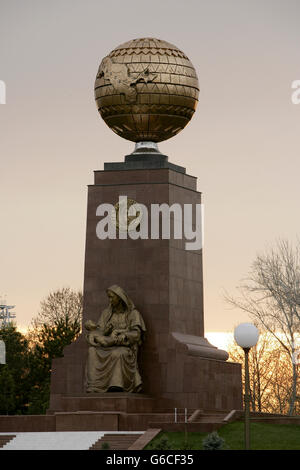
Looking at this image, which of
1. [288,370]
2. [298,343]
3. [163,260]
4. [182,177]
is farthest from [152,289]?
[288,370]

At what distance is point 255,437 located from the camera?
27.2 metres

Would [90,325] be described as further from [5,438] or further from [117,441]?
[117,441]

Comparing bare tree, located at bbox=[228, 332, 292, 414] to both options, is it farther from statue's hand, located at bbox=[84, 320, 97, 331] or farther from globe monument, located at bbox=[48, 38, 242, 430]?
statue's hand, located at bbox=[84, 320, 97, 331]

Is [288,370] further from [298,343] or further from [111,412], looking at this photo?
[111,412]

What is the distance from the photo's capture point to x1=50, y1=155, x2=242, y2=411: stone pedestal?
1222 inches

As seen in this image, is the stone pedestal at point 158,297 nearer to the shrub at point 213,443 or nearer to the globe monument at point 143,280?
the globe monument at point 143,280

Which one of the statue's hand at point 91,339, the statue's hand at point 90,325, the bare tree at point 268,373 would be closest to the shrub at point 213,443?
the statue's hand at point 91,339

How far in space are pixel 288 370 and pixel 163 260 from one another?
20.1 metres

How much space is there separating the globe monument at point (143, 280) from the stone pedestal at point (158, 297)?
0.02 metres

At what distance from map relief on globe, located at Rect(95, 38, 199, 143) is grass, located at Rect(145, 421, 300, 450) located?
8.17 m

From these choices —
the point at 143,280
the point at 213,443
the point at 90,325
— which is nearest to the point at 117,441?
the point at 213,443

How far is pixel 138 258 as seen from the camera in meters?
32.0

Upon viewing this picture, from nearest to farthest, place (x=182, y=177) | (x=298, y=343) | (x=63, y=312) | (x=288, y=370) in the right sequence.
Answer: (x=182, y=177) → (x=298, y=343) → (x=288, y=370) → (x=63, y=312)

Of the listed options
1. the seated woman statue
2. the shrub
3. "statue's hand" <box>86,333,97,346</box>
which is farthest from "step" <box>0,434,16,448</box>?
the shrub
